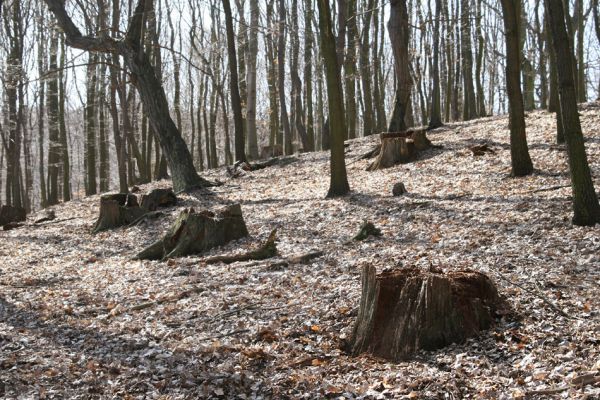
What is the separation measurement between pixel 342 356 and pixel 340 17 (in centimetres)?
1495

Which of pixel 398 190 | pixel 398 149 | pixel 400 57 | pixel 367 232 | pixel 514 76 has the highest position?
pixel 400 57

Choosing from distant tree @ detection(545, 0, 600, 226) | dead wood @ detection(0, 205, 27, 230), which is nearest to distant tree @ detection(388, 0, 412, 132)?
distant tree @ detection(545, 0, 600, 226)

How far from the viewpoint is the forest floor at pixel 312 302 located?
468 centimetres

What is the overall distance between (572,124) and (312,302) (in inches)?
170

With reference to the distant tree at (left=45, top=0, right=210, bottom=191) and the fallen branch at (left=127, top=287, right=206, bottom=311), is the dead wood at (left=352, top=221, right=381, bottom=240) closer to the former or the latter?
the fallen branch at (left=127, top=287, right=206, bottom=311)

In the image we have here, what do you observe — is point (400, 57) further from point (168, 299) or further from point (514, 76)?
point (168, 299)

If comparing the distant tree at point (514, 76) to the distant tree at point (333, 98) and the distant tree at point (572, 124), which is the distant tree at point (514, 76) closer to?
the distant tree at point (572, 124)

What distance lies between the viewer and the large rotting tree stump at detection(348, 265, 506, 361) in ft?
16.8

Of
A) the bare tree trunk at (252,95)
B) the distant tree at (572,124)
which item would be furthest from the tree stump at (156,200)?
the distant tree at (572,124)

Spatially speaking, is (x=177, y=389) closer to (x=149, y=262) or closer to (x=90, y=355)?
(x=90, y=355)

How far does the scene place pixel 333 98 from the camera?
1231cm

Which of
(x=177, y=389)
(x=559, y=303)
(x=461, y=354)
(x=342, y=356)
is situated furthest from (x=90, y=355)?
(x=559, y=303)

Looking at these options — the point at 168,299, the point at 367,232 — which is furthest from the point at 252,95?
the point at 168,299

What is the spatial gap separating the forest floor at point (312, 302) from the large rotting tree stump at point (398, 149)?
210cm
